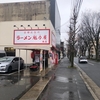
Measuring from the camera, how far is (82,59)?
161 ft

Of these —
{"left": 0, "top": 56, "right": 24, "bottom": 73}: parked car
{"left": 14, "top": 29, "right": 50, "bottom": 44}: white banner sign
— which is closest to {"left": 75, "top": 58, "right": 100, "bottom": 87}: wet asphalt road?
{"left": 14, "top": 29, "right": 50, "bottom": 44}: white banner sign

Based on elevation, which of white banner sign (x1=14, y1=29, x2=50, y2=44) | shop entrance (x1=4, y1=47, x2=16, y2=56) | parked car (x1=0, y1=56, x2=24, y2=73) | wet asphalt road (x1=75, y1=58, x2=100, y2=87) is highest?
white banner sign (x1=14, y1=29, x2=50, y2=44)

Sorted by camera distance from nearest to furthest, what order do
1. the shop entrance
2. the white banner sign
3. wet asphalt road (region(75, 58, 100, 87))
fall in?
wet asphalt road (region(75, 58, 100, 87)) → the white banner sign → the shop entrance

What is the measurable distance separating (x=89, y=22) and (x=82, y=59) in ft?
51.7

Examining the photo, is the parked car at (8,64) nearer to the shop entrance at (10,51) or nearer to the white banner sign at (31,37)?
the white banner sign at (31,37)

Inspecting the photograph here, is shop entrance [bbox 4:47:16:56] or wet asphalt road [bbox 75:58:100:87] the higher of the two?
shop entrance [bbox 4:47:16:56]

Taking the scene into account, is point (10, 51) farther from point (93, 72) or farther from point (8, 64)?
point (93, 72)

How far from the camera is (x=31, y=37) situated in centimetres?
2459

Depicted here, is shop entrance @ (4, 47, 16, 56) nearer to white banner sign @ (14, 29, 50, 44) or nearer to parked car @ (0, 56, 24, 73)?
white banner sign @ (14, 29, 50, 44)

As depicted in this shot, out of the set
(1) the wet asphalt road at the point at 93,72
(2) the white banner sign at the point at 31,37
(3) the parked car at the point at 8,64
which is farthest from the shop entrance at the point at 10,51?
(3) the parked car at the point at 8,64

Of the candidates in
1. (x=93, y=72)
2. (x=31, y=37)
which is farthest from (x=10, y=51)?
(x=93, y=72)

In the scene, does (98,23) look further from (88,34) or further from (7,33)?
(7,33)

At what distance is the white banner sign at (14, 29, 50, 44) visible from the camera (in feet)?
79.3

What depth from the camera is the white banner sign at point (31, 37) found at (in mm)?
24172
